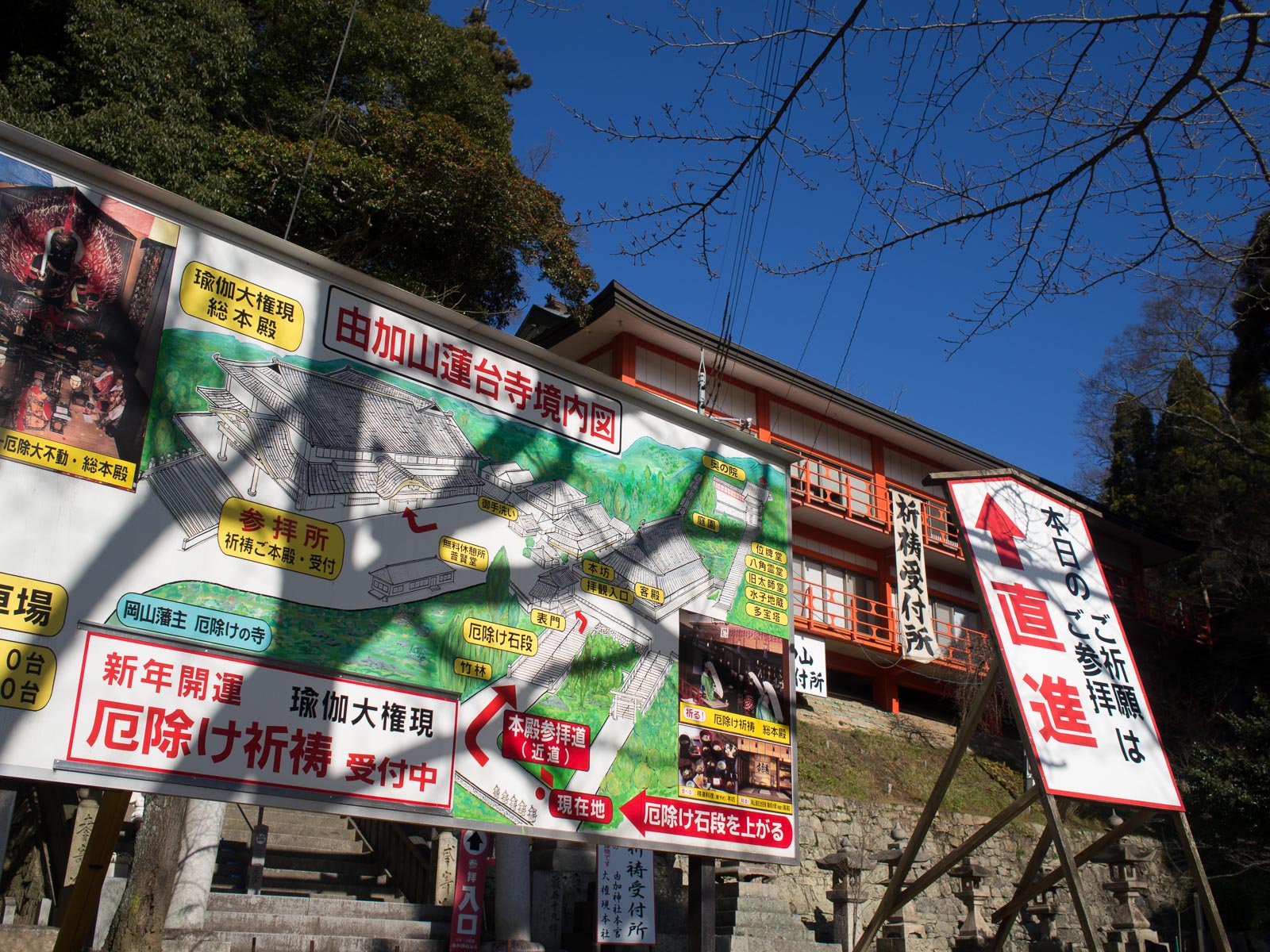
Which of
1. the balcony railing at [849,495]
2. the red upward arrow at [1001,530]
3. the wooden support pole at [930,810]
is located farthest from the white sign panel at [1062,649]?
the balcony railing at [849,495]

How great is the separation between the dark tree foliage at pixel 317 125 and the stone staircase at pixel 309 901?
6.90 metres

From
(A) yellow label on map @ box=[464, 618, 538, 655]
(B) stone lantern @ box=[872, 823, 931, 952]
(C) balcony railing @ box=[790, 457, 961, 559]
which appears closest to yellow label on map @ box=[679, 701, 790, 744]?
(A) yellow label on map @ box=[464, 618, 538, 655]

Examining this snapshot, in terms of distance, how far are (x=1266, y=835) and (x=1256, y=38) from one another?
12.7m

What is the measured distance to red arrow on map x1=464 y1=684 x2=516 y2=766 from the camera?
15.8 feet

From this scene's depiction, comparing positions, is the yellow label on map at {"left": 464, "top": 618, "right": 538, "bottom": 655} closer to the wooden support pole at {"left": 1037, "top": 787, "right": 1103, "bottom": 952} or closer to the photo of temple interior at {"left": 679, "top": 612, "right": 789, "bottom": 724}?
the photo of temple interior at {"left": 679, "top": 612, "right": 789, "bottom": 724}

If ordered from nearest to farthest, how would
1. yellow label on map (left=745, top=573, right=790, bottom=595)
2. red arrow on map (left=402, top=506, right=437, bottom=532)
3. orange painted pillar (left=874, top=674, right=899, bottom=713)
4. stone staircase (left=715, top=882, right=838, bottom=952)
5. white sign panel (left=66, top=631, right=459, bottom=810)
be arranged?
white sign panel (left=66, top=631, right=459, bottom=810) → red arrow on map (left=402, top=506, right=437, bottom=532) → yellow label on map (left=745, top=573, right=790, bottom=595) → stone staircase (left=715, top=882, right=838, bottom=952) → orange painted pillar (left=874, top=674, right=899, bottom=713)

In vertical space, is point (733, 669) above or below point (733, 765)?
above

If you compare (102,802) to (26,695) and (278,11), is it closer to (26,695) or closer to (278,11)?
(26,695)

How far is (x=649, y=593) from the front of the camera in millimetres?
5977

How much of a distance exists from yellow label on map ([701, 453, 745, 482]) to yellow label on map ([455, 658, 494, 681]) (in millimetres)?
2334

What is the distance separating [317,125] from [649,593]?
8.67 meters

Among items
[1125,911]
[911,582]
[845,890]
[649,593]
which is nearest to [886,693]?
[911,582]

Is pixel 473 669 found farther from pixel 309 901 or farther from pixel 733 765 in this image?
pixel 309 901

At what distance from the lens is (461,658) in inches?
195
